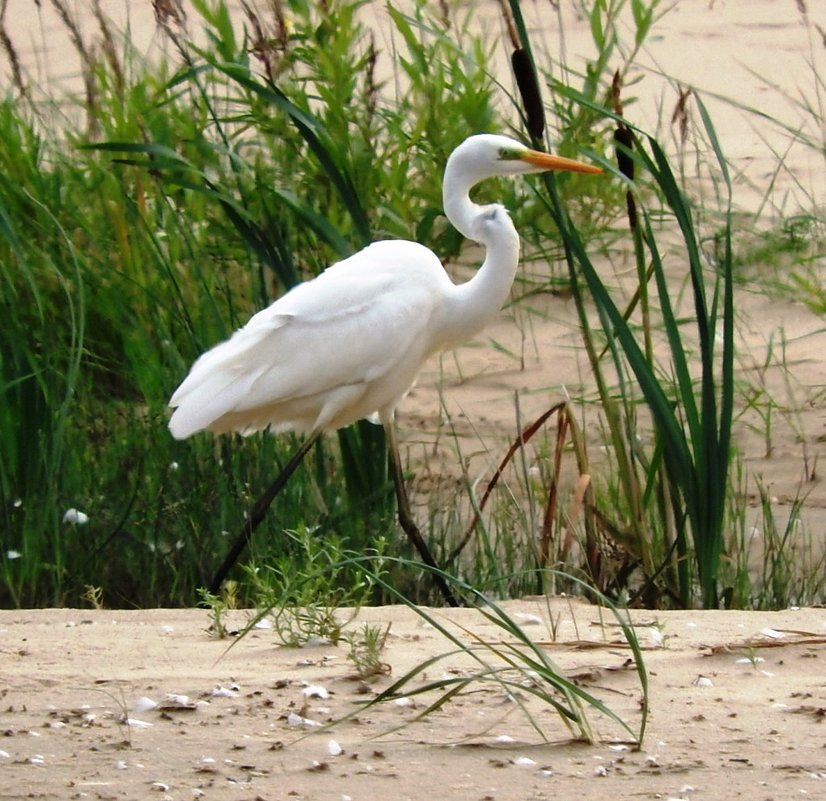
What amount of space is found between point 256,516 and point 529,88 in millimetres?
1082

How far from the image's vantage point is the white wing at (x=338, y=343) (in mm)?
3711

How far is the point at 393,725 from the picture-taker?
2.08 metres

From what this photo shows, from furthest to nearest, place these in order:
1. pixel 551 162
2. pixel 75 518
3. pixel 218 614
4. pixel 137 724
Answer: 1. pixel 551 162
2. pixel 75 518
3. pixel 218 614
4. pixel 137 724

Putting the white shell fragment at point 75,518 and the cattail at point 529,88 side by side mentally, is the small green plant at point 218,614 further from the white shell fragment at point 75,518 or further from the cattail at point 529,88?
the cattail at point 529,88

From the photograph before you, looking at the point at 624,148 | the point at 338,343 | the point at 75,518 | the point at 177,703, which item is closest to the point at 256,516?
the point at 75,518

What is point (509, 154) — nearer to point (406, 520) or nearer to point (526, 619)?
point (406, 520)

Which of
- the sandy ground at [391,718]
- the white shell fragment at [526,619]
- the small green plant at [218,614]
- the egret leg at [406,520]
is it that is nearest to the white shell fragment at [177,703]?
the sandy ground at [391,718]

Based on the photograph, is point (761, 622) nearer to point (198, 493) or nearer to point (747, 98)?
point (198, 493)

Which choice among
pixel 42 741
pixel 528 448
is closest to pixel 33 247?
pixel 528 448

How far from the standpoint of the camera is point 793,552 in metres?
3.46

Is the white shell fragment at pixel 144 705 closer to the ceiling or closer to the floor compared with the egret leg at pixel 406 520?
closer to the floor

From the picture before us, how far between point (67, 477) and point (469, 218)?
1081 mm

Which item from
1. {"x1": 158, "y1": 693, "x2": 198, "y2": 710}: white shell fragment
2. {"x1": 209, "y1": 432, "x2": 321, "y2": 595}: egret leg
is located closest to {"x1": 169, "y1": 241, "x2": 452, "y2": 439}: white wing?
{"x1": 209, "y1": 432, "x2": 321, "y2": 595}: egret leg

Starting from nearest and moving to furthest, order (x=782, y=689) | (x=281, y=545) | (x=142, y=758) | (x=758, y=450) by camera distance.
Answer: (x=142, y=758) → (x=782, y=689) → (x=281, y=545) → (x=758, y=450)
